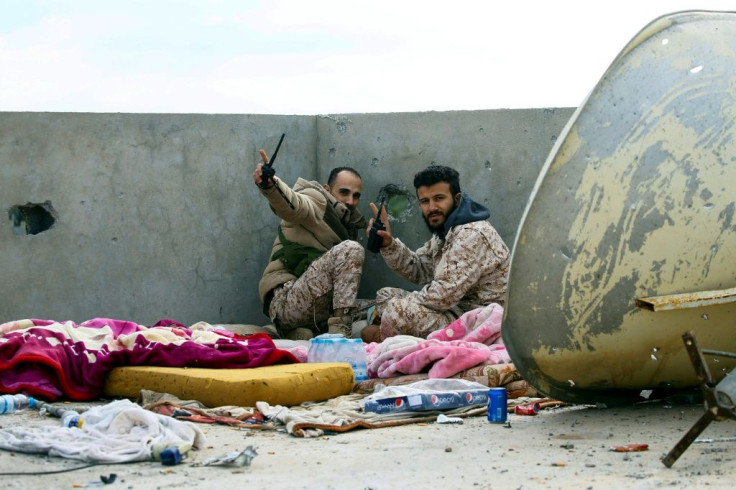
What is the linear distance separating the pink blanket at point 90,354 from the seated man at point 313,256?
1601 mm

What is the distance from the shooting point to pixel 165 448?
368 cm

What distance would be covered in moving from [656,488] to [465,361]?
2289 millimetres

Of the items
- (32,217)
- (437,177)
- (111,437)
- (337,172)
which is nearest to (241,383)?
(111,437)

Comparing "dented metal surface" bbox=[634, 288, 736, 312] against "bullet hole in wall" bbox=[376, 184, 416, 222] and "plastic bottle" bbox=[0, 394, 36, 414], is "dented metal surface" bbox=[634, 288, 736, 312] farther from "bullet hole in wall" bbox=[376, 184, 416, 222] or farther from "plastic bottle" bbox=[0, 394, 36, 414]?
"bullet hole in wall" bbox=[376, 184, 416, 222]

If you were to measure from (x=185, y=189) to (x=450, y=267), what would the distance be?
223 centimetres

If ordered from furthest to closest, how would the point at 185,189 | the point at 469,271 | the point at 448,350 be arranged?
the point at 185,189
the point at 469,271
the point at 448,350

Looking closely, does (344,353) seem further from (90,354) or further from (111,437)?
(111,437)

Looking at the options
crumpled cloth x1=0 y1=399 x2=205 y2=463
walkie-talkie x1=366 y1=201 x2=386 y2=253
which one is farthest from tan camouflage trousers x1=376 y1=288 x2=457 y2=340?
crumpled cloth x1=0 y1=399 x2=205 y2=463

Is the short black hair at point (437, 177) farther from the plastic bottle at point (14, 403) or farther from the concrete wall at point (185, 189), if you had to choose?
the plastic bottle at point (14, 403)

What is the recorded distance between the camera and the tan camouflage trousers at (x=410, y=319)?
657 cm

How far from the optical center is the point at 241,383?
4875 mm

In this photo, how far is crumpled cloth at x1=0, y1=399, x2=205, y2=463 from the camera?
12.1ft

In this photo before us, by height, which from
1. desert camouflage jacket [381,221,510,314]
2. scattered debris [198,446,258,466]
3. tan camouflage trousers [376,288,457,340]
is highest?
desert camouflage jacket [381,221,510,314]

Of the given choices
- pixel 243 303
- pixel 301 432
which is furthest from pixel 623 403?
pixel 243 303
